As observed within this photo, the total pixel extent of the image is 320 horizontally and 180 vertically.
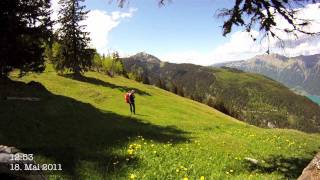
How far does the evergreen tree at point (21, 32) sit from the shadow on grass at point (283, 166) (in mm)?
26086

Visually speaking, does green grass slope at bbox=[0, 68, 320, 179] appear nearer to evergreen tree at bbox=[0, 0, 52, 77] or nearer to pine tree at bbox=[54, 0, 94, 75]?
evergreen tree at bbox=[0, 0, 52, 77]

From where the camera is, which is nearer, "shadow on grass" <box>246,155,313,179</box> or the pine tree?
"shadow on grass" <box>246,155,313,179</box>

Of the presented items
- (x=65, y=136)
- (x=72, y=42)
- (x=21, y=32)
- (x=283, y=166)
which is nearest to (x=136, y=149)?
(x=65, y=136)

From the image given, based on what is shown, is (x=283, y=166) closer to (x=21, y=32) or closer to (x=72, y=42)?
(x=21, y=32)

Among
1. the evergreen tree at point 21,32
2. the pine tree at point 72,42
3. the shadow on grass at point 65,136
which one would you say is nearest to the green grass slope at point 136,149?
the shadow on grass at point 65,136

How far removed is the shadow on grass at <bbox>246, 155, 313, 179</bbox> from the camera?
15.6 m

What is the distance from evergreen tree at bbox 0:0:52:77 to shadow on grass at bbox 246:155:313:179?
2609 centimetres

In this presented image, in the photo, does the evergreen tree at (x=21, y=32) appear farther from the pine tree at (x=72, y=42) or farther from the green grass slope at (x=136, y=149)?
the pine tree at (x=72, y=42)

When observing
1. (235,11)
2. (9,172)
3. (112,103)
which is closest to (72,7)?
(112,103)

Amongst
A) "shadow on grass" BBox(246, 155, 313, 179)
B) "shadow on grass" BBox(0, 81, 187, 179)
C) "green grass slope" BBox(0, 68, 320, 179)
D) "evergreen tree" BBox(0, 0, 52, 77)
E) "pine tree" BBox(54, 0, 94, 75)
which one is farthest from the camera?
"pine tree" BBox(54, 0, 94, 75)

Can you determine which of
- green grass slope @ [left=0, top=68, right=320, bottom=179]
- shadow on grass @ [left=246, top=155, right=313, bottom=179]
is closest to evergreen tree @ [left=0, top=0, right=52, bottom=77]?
green grass slope @ [left=0, top=68, right=320, bottom=179]

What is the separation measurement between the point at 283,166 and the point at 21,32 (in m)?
30.6

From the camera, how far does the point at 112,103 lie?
58406 mm

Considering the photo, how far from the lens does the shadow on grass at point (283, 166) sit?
15.6 m
